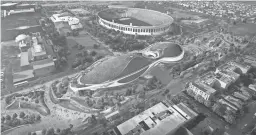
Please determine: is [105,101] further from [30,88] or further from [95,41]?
[95,41]

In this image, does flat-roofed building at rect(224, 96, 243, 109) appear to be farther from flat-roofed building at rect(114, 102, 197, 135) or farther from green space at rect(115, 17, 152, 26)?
green space at rect(115, 17, 152, 26)

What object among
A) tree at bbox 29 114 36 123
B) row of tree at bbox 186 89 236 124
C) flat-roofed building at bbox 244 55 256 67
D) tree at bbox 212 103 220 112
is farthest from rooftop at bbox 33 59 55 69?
flat-roofed building at bbox 244 55 256 67

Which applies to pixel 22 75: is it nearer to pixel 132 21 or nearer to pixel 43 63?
pixel 43 63

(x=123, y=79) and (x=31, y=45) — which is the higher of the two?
(x=31, y=45)

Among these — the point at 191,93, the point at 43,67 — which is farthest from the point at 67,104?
the point at 191,93

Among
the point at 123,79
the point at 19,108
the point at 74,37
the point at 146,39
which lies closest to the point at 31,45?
the point at 74,37

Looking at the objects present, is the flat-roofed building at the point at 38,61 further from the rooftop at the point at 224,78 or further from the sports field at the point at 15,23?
the rooftop at the point at 224,78
